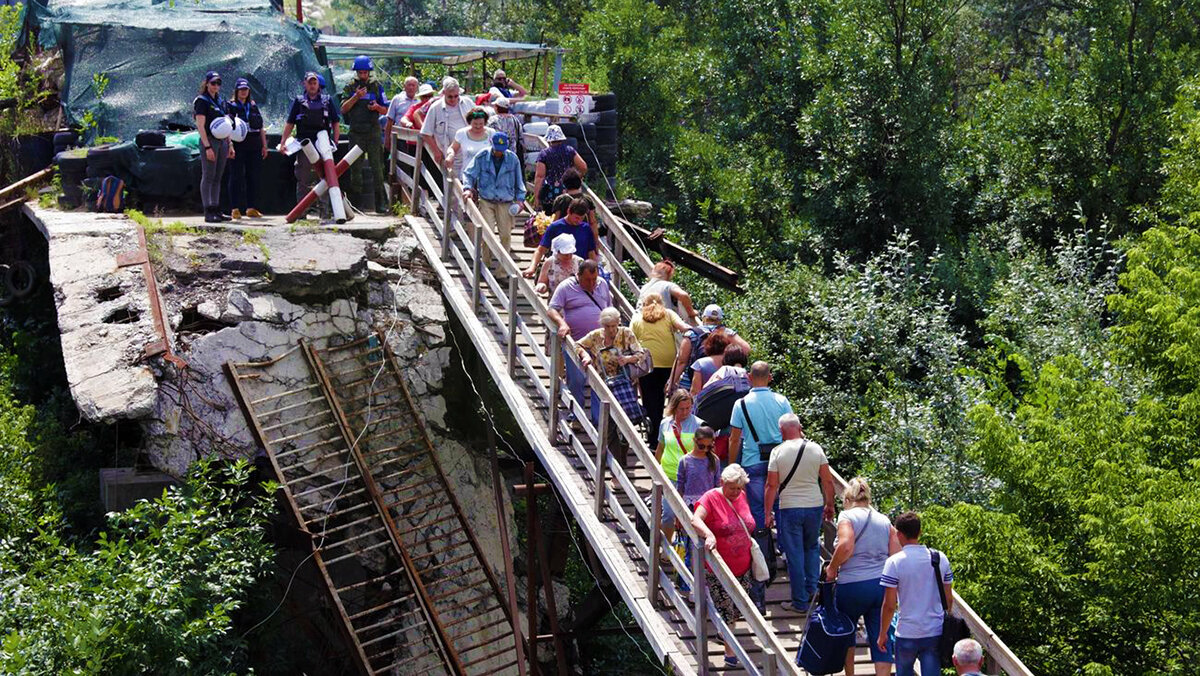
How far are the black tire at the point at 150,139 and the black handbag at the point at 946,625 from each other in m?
10.0

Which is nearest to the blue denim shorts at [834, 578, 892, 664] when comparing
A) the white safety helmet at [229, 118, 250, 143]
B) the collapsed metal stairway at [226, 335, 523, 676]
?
the collapsed metal stairway at [226, 335, 523, 676]

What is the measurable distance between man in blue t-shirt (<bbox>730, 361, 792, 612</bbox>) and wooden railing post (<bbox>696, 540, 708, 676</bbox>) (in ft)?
2.64

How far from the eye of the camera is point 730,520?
940 centimetres

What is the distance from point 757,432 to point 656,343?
1.64 meters

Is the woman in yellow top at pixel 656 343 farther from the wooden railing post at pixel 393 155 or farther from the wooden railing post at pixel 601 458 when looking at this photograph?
the wooden railing post at pixel 393 155

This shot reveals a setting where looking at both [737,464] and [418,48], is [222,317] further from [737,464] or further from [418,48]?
[418,48]

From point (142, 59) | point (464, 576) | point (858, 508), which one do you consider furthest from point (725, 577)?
point (142, 59)

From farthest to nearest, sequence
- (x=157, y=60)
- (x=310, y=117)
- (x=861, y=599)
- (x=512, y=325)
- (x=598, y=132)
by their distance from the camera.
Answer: (x=598, y=132)
(x=157, y=60)
(x=310, y=117)
(x=512, y=325)
(x=861, y=599)

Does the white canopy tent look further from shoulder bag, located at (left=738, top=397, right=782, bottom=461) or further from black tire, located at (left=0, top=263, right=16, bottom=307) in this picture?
shoulder bag, located at (left=738, top=397, right=782, bottom=461)

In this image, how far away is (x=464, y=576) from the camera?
14.3m

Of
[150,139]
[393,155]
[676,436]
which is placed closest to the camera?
[676,436]

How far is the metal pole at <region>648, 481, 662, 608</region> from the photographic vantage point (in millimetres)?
9758

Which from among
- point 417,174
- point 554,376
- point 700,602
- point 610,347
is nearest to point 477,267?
point 554,376

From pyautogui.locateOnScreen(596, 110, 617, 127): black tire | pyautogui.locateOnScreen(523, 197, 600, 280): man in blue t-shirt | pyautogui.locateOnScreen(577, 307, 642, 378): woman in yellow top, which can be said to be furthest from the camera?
pyautogui.locateOnScreen(596, 110, 617, 127): black tire
